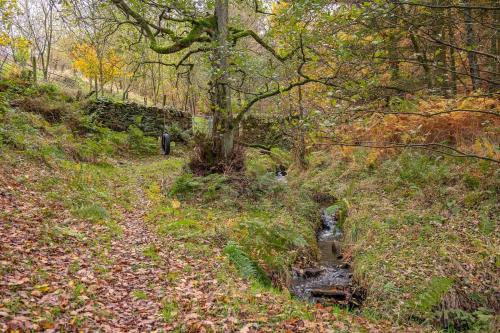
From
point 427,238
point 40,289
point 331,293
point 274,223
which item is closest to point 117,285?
point 40,289

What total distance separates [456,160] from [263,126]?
15.0m

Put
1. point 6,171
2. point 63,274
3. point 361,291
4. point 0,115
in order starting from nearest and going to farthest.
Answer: point 63,274, point 361,291, point 6,171, point 0,115

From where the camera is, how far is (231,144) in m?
11.7

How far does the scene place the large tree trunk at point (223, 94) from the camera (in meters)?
10.2

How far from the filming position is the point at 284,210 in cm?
1028

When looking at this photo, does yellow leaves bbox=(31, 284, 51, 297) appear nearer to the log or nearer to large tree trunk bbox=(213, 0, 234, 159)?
the log

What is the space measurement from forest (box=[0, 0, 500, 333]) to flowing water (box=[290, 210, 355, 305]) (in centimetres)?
4

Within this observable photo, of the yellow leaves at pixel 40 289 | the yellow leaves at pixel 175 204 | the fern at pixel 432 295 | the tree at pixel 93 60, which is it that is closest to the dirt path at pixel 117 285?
the yellow leaves at pixel 40 289

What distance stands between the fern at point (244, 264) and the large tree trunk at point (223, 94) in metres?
4.76

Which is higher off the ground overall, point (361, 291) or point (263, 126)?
point (263, 126)

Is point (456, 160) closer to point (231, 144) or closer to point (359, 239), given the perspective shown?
point (359, 239)

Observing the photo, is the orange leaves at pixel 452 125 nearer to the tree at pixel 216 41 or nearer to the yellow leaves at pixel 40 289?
the tree at pixel 216 41

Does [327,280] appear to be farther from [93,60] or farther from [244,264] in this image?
[93,60]

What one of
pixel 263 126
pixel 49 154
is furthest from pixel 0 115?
pixel 263 126
